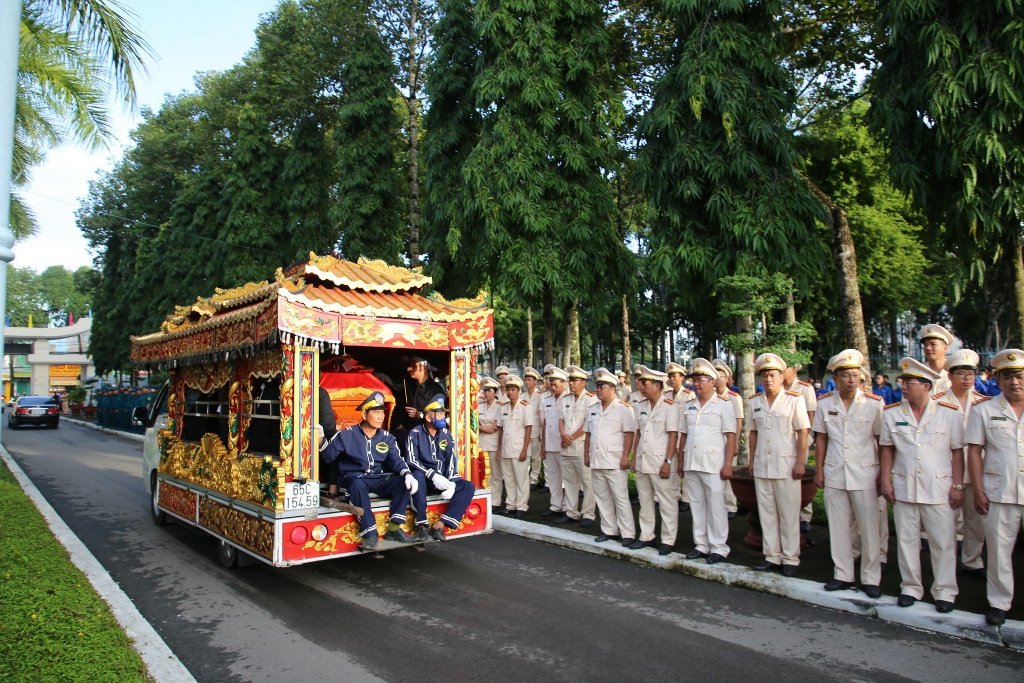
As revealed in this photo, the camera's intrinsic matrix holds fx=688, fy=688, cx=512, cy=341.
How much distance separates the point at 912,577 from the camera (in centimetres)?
539

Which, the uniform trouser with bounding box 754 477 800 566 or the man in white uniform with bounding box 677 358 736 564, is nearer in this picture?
the uniform trouser with bounding box 754 477 800 566

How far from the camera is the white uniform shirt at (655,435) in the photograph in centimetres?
753

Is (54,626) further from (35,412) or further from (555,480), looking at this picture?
(35,412)

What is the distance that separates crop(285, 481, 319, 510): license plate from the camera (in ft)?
19.9

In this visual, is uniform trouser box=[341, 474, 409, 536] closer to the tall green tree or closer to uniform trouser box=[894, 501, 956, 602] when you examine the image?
uniform trouser box=[894, 501, 956, 602]

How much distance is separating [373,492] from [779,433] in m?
3.91

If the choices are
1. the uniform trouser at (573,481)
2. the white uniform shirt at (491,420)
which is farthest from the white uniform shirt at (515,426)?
the uniform trouser at (573,481)

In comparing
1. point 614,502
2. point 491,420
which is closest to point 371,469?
point 614,502

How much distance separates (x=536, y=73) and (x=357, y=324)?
859cm

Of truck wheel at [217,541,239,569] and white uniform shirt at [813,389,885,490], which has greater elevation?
white uniform shirt at [813,389,885,490]

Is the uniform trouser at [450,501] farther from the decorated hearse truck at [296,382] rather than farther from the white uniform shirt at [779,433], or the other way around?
the white uniform shirt at [779,433]

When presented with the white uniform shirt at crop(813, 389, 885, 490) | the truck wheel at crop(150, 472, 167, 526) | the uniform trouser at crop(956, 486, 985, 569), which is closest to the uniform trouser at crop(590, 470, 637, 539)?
the white uniform shirt at crop(813, 389, 885, 490)

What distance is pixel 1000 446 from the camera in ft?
16.4

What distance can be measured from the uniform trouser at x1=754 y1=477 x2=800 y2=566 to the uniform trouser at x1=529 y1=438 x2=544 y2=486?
423 centimetres
